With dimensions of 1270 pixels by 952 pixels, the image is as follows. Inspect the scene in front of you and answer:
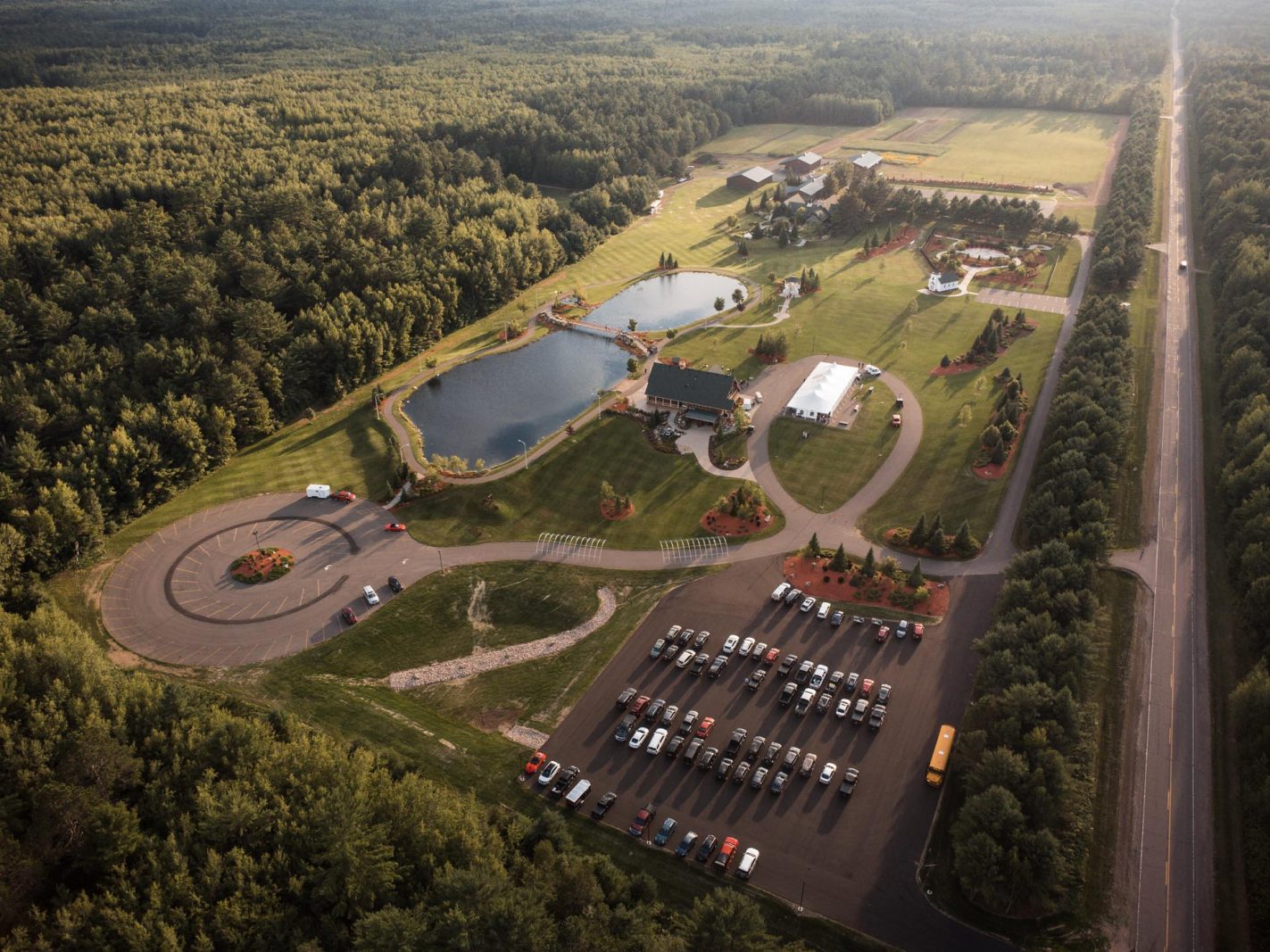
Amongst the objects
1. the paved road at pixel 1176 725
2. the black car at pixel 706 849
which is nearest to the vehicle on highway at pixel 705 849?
the black car at pixel 706 849

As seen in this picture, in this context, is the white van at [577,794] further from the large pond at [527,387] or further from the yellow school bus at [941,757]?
the large pond at [527,387]

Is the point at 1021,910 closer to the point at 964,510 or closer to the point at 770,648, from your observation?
the point at 770,648

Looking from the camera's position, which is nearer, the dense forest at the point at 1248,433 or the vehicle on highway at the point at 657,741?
the dense forest at the point at 1248,433

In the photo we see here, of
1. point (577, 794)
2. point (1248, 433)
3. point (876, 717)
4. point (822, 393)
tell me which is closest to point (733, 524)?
point (876, 717)

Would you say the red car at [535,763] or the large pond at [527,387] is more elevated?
the large pond at [527,387]

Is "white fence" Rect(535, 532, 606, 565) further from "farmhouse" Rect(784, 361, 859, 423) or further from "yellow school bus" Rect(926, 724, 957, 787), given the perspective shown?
"yellow school bus" Rect(926, 724, 957, 787)

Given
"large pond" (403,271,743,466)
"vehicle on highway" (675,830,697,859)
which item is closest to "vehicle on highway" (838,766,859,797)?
"vehicle on highway" (675,830,697,859)

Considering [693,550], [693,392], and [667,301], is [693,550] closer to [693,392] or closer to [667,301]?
[693,392]
